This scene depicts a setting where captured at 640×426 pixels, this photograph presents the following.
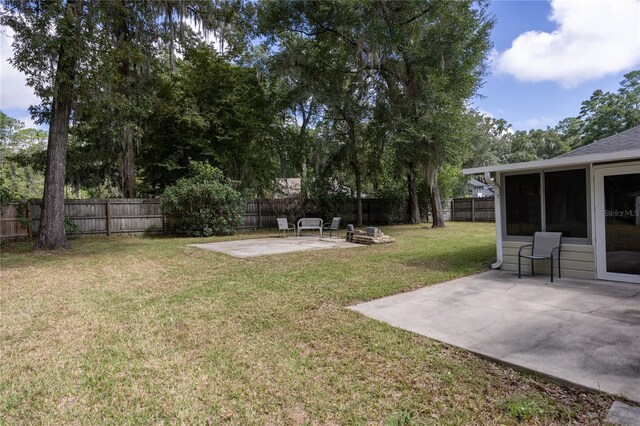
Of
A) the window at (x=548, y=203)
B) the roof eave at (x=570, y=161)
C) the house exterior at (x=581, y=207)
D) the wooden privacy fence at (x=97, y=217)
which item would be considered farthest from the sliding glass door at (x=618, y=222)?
the wooden privacy fence at (x=97, y=217)

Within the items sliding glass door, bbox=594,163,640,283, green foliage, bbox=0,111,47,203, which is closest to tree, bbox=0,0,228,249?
sliding glass door, bbox=594,163,640,283

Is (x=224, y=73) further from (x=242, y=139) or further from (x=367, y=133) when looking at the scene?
(x=367, y=133)

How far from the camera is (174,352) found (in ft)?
10.6

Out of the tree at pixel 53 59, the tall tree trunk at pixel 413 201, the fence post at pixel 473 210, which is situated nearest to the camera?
the tree at pixel 53 59

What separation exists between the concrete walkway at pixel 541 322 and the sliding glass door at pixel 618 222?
290mm

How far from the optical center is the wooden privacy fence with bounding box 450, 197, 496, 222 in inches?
836

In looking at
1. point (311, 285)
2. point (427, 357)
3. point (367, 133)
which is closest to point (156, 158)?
point (367, 133)

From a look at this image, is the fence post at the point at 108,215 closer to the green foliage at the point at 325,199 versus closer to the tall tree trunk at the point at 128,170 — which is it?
the tall tree trunk at the point at 128,170

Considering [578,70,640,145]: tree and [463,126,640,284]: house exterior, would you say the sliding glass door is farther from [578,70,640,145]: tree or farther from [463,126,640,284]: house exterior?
[578,70,640,145]: tree

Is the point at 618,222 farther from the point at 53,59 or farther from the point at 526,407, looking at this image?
the point at 53,59

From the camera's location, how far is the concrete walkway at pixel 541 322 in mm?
2738

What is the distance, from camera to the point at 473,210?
22.0 meters

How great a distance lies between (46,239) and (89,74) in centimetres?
467

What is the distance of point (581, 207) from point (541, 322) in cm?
311
